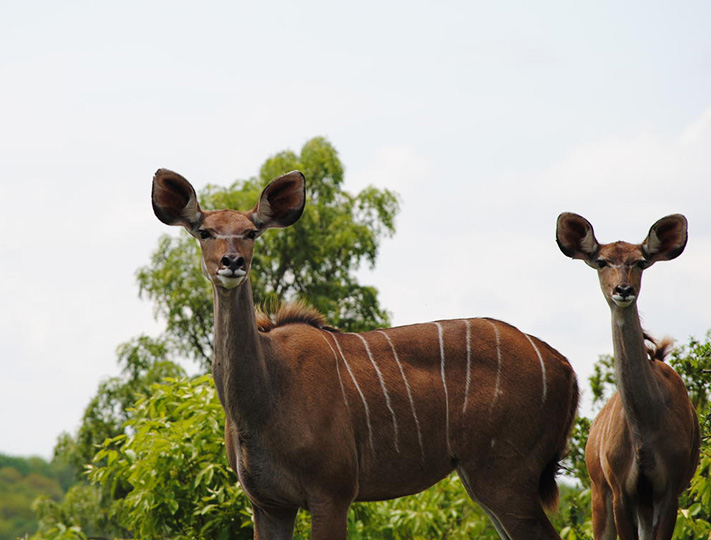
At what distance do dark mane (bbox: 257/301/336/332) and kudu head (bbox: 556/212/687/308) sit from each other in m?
1.47

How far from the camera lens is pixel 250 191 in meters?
30.1

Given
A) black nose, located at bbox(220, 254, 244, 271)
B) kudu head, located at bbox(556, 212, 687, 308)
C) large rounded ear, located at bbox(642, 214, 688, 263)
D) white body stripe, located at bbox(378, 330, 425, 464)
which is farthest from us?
large rounded ear, located at bbox(642, 214, 688, 263)

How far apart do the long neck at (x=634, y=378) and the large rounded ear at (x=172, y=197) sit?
2.44 metres

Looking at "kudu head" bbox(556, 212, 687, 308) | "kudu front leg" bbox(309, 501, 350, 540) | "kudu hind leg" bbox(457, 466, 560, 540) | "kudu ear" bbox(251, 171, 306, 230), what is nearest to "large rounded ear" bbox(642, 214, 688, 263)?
"kudu head" bbox(556, 212, 687, 308)

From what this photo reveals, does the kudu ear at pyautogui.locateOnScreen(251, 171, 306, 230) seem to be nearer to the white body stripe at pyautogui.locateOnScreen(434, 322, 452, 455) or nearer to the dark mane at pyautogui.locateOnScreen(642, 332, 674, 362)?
the white body stripe at pyautogui.locateOnScreen(434, 322, 452, 455)

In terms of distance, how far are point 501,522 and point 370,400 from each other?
3.16ft

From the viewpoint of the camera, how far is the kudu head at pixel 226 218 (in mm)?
4875

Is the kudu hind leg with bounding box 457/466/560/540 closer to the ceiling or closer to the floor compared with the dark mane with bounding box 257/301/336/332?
closer to the floor

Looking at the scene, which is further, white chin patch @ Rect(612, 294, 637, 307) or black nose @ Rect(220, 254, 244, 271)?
white chin patch @ Rect(612, 294, 637, 307)

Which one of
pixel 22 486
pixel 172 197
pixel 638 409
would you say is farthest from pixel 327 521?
pixel 22 486

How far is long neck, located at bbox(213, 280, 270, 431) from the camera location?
199 inches

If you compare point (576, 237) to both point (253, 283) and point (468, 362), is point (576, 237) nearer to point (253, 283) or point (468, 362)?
point (468, 362)

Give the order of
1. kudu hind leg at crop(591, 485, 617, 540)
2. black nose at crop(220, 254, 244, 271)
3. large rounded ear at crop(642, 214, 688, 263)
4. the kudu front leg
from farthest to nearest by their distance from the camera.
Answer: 1. kudu hind leg at crop(591, 485, 617, 540)
2. large rounded ear at crop(642, 214, 688, 263)
3. the kudu front leg
4. black nose at crop(220, 254, 244, 271)

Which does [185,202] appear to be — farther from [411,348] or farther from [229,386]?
[411,348]
